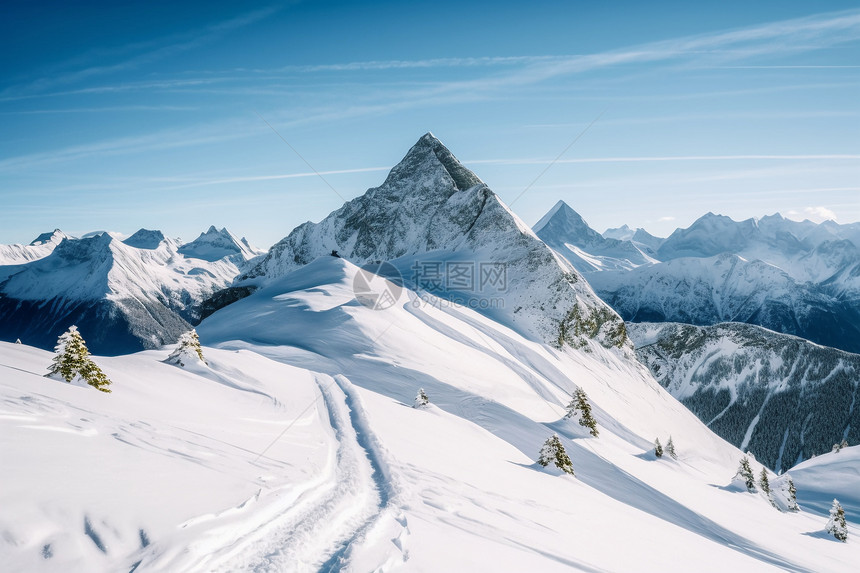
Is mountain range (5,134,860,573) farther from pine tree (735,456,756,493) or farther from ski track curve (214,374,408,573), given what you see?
pine tree (735,456,756,493)

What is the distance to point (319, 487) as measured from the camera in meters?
10.8

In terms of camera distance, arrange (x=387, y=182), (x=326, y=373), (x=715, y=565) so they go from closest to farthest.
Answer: (x=715, y=565) < (x=326, y=373) < (x=387, y=182)

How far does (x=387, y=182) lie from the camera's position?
5448 inches

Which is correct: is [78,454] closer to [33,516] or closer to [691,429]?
[33,516]

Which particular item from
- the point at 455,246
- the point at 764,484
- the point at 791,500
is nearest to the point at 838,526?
the point at 764,484

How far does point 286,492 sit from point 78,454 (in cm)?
403

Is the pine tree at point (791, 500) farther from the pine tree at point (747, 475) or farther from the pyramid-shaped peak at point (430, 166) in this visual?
the pyramid-shaped peak at point (430, 166)

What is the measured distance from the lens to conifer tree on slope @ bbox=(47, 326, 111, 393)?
1393cm

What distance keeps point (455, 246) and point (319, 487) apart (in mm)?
97303

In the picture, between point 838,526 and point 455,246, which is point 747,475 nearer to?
point 838,526

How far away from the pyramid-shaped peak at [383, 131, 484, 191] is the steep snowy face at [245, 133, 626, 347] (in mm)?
341

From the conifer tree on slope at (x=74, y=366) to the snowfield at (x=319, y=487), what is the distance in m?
0.70

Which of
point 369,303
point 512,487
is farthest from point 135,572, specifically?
point 369,303

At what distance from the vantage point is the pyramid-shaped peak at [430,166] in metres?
131
